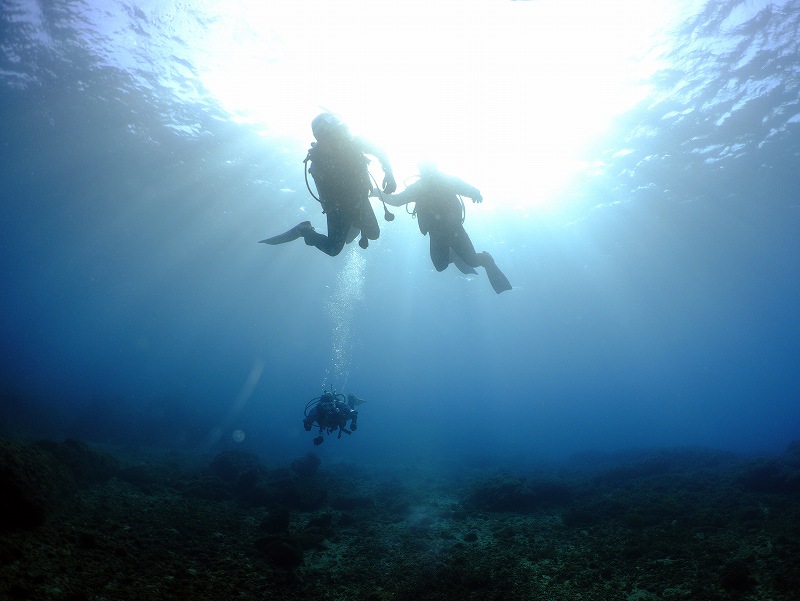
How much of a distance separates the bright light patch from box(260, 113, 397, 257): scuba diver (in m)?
4.22

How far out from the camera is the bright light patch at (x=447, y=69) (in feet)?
39.4

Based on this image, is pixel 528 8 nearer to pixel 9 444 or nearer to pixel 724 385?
pixel 9 444

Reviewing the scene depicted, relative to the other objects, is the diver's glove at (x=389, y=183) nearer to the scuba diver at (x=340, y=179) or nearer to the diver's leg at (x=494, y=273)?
the scuba diver at (x=340, y=179)

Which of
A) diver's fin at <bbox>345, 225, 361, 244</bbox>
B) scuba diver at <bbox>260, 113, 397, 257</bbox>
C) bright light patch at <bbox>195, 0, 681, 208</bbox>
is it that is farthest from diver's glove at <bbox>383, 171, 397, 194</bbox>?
bright light patch at <bbox>195, 0, 681, 208</bbox>

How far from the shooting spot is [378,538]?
770 centimetres

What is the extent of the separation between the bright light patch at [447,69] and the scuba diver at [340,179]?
13.9ft

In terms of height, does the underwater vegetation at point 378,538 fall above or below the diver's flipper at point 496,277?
below

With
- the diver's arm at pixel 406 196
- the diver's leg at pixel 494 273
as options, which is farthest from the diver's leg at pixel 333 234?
the diver's leg at pixel 494 273

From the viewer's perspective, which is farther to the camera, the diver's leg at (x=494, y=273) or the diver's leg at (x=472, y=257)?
the diver's leg at (x=494, y=273)

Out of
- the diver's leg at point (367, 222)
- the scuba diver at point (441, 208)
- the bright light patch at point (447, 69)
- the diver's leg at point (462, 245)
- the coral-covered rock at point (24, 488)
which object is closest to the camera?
the coral-covered rock at point (24, 488)

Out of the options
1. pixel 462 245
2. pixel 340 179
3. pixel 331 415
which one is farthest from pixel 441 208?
pixel 331 415

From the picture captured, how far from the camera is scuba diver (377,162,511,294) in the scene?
7156mm

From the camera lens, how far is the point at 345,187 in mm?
6242

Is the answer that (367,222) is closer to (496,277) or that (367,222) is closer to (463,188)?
(463,188)
